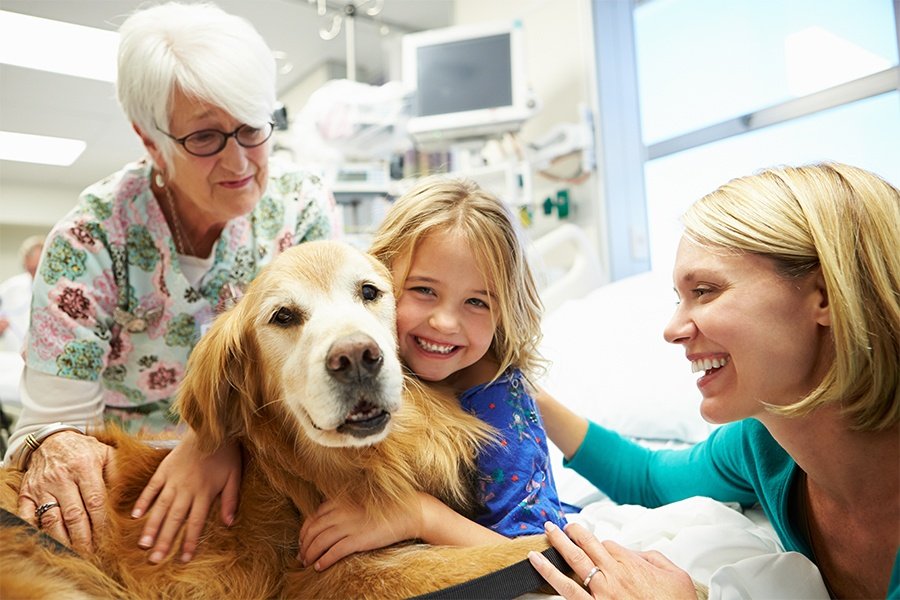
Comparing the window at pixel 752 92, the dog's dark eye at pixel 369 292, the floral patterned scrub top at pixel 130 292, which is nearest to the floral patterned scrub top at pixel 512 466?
the dog's dark eye at pixel 369 292

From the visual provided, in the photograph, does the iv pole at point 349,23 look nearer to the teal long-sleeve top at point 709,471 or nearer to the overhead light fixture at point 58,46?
the overhead light fixture at point 58,46

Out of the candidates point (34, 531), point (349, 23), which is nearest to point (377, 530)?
point (34, 531)

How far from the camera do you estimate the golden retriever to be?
82 cm

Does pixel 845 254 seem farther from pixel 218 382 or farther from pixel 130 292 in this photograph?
pixel 130 292

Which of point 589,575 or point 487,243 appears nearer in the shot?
point 589,575

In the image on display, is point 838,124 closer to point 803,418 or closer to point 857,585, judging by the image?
point 803,418

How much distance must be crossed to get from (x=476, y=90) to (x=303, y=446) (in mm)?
2262

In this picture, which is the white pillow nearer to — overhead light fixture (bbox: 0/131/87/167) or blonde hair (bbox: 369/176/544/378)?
blonde hair (bbox: 369/176/544/378)

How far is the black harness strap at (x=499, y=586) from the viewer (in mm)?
752

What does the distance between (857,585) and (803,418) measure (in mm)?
228

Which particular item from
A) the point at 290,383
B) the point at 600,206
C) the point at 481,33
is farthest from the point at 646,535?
the point at 481,33

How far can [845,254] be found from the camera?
2.42 ft

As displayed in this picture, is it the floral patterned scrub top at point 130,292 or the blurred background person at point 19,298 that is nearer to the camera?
the blurred background person at point 19,298

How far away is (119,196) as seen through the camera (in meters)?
1.16
